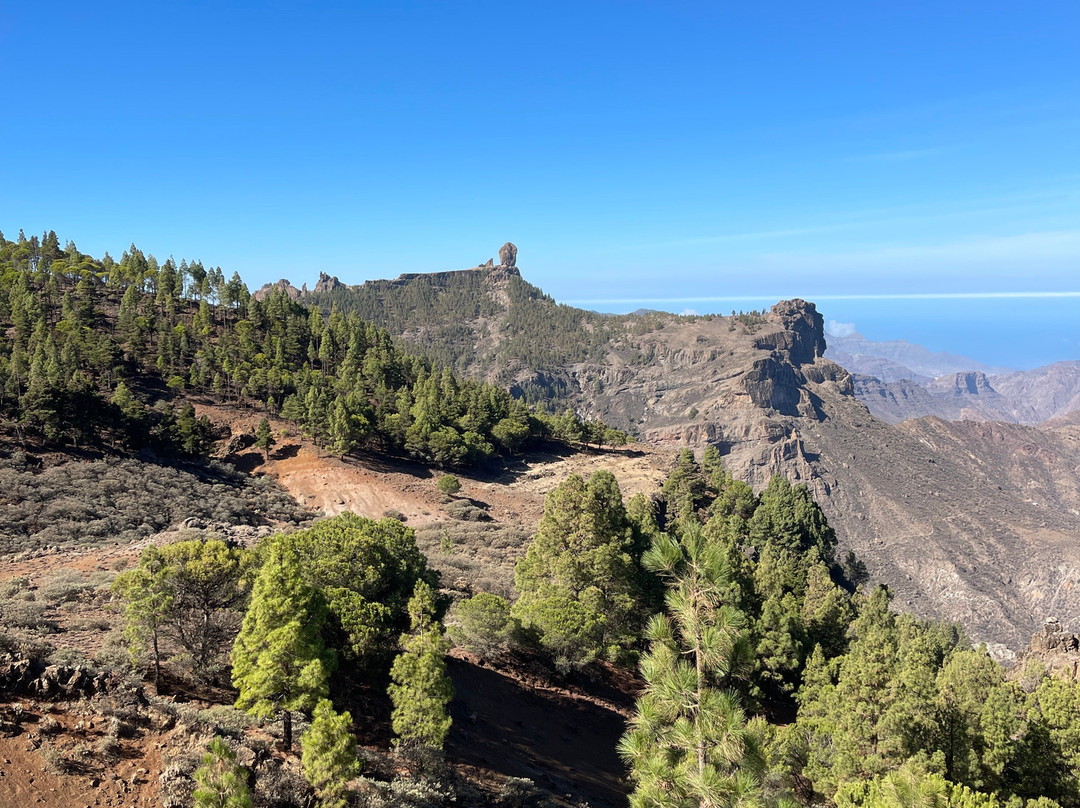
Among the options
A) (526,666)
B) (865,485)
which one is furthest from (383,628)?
(865,485)

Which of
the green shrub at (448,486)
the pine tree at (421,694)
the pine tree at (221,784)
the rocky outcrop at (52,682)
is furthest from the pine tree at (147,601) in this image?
the green shrub at (448,486)

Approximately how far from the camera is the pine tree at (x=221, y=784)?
11.7m

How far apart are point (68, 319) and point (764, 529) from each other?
283 feet

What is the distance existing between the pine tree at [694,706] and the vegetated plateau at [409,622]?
57 millimetres

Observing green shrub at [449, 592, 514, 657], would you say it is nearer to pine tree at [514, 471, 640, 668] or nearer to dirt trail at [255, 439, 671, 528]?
pine tree at [514, 471, 640, 668]

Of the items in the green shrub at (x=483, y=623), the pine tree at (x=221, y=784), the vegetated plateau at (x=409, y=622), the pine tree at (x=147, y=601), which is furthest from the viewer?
the green shrub at (x=483, y=623)

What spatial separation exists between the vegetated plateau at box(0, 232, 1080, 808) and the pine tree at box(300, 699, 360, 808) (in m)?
0.07

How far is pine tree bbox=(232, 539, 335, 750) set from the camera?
16.3 meters

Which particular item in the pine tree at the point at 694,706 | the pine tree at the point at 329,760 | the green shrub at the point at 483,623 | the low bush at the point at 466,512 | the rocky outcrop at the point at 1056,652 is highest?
the pine tree at the point at 694,706

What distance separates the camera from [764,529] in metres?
62.9

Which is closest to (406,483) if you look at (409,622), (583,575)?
(583,575)

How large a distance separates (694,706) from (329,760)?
909 cm

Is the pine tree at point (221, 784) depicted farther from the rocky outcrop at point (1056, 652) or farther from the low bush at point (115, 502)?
the rocky outcrop at point (1056, 652)

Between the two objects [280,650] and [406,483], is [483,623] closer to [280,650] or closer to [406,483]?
[280,650]
